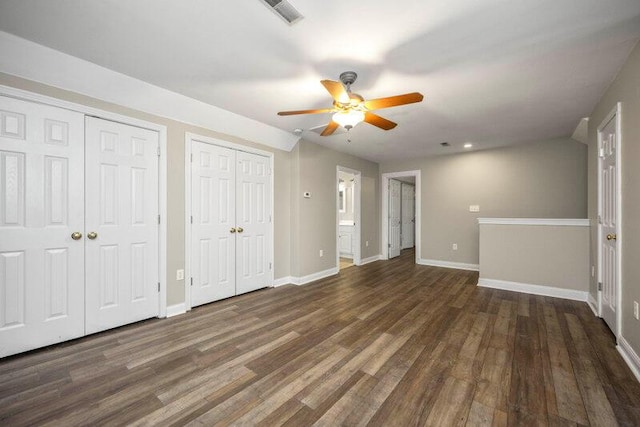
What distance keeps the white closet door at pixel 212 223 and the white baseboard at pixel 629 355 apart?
3.90 metres

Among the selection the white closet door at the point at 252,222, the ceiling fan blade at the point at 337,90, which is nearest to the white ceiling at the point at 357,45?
the ceiling fan blade at the point at 337,90

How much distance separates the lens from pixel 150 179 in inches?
114

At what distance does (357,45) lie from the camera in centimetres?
204

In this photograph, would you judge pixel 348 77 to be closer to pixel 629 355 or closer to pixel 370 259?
pixel 629 355

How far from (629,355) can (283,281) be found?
12.4 ft

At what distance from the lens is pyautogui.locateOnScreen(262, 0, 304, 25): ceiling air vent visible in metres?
1.63

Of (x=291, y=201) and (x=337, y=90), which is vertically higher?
(x=337, y=90)

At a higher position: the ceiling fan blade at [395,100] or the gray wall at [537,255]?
the ceiling fan blade at [395,100]

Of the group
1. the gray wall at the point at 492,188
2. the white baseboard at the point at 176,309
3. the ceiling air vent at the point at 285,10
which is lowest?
the white baseboard at the point at 176,309

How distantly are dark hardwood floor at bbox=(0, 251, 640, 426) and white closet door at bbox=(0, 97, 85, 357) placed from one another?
257 millimetres

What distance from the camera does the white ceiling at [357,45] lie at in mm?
1702

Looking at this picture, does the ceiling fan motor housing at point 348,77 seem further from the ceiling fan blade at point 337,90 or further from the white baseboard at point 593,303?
the white baseboard at point 593,303

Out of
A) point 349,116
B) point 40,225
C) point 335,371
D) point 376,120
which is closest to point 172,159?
point 40,225

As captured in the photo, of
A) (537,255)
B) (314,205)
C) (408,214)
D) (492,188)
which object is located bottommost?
(537,255)
